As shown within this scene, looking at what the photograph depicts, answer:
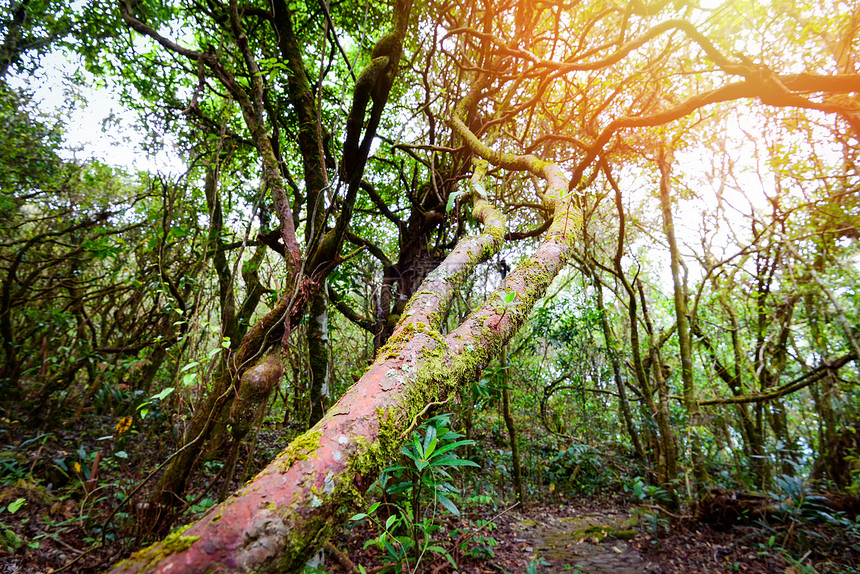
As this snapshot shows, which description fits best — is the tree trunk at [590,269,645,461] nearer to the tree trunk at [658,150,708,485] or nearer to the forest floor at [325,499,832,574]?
the tree trunk at [658,150,708,485]

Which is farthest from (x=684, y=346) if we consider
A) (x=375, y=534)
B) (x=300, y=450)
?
(x=300, y=450)

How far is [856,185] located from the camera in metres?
3.61

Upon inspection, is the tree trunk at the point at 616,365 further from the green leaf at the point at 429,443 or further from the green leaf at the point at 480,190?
the green leaf at the point at 429,443

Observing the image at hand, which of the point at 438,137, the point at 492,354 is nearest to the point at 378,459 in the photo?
the point at 492,354

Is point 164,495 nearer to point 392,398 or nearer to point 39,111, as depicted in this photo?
point 392,398

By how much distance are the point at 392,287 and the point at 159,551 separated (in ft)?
14.1

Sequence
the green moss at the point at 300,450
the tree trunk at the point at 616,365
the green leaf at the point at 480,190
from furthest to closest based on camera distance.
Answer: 1. the tree trunk at the point at 616,365
2. the green leaf at the point at 480,190
3. the green moss at the point at 300,450

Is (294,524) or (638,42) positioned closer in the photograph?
(294,524)

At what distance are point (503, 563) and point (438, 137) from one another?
5.27 m

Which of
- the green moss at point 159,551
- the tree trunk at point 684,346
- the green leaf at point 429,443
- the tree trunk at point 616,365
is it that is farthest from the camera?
the tree trunk at point 616,365

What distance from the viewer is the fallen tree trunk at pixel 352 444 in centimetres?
64

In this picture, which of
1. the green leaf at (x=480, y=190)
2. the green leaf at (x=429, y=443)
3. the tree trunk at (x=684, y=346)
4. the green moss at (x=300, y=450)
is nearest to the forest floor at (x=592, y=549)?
the tree trunk at (x=684, y=346)

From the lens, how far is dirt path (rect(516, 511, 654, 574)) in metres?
3.77

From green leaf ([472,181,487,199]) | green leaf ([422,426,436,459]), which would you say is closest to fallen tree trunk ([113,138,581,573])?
green leaf ([422,426,436,459])
